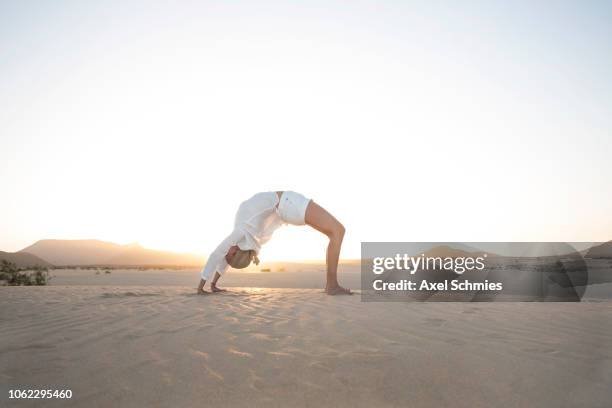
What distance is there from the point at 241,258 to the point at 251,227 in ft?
1.60

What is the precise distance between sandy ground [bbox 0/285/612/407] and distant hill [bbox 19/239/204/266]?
288 feet

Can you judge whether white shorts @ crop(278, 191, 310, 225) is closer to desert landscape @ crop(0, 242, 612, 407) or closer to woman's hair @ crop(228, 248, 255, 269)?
woman's hair @ crop(228, 248, 255, 269)

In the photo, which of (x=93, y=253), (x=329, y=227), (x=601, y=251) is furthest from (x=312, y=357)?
(x=93, y=253)

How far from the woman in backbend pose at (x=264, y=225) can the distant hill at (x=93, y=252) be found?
8517cm

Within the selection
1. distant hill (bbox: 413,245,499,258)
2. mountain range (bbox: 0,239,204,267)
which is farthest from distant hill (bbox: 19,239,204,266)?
distant hill (bbox: 413,245,499,258)

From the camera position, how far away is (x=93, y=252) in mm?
106250

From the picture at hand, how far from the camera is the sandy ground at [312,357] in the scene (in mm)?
1912

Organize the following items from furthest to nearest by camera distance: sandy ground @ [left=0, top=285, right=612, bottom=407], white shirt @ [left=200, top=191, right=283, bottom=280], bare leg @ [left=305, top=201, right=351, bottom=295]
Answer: white shirt @ [left=200, top=191, right=283, bottom=280], bare leg @ [left=305, top=201, right=351, bottom=295], sandy ground @ [left=0, top=285, right=612, bottom=407]

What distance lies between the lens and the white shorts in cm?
618

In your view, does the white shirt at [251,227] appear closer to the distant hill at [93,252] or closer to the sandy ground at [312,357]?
the sandy ground at [312,357]

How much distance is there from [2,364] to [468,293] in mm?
5195

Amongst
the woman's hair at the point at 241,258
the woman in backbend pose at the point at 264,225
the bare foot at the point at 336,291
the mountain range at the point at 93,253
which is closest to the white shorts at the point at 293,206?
the woman in backbend pose at the point at 264,225

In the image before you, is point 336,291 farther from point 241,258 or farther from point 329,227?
point 241,258

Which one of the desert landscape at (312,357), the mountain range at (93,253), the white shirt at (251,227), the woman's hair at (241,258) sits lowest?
the desert landscape at (312,357)
